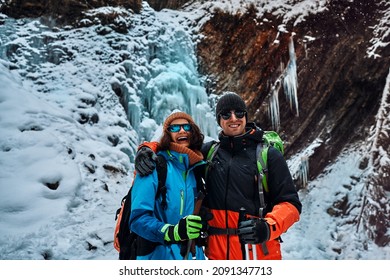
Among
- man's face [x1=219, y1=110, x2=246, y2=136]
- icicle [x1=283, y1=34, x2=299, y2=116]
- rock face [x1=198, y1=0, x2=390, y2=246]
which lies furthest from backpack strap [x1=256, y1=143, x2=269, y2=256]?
icicle [x1=283, y1=34, x2=299, y2=116]

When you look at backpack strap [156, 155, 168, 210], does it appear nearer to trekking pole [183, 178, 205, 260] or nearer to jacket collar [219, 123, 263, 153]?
trekking pole [183, 178, 205, 260]

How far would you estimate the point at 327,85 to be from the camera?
8102mm

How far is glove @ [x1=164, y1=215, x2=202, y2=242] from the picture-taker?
167cm

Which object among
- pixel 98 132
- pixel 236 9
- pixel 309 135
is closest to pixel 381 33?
pixel 309 135

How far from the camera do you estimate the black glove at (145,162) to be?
1.83 m

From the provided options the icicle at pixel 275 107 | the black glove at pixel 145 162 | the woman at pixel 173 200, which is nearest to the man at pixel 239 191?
the black glove at pixel 145 162

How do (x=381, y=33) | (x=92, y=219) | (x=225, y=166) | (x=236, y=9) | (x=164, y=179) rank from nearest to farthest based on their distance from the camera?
(x=164, y=179) < (x=225, y=166) < (x=92, y=219) < (x=381, y=33) < (x=236, y=9)

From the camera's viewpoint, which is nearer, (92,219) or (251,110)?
(92,219)

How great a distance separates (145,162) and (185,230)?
1.41ft

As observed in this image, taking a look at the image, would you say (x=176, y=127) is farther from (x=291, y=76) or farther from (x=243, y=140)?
(x=291, y=76)

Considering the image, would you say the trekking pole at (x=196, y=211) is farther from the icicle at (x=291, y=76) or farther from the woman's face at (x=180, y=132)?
the icicle at (x=291, y=76)

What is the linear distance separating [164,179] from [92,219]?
3.26 m

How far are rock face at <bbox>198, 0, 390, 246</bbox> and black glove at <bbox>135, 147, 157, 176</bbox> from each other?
638cm
